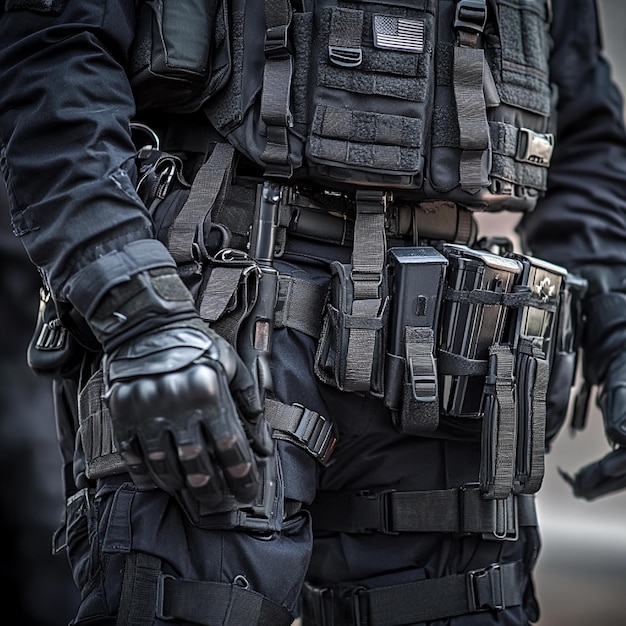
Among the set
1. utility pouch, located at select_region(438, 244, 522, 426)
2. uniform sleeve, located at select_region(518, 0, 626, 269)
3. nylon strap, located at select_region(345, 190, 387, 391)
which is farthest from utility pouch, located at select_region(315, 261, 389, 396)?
uniform sleeve, located at select_region(518, 0, 626, 269)

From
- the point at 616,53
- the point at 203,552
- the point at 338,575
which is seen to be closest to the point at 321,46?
the point at 203,552

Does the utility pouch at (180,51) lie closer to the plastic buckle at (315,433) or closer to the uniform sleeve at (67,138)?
the uniform sleeve at (67,138)

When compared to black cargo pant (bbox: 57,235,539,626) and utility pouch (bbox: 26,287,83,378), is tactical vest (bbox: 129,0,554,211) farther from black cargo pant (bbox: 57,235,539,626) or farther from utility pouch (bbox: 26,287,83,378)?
utility pouch (bbox: 26,287,83,378)

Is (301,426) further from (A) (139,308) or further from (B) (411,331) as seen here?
(A) (139,308)

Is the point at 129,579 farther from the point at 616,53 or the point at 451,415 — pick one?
the point at 616,53

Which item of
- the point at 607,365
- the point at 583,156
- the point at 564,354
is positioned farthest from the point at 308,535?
the point at 583,156

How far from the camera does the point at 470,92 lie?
1.39 meters

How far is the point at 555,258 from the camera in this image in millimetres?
1874

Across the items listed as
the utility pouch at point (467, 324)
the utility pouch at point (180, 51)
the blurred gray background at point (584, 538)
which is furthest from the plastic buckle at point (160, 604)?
the blurred gray background at point (584, 538)

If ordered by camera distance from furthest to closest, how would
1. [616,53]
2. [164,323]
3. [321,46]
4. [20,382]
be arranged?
[616,53], [20,382], [321,46], [164,323]

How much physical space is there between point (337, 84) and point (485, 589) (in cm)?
80

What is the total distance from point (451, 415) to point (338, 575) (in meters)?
0.36

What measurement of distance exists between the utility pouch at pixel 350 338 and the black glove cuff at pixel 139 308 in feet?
0.86

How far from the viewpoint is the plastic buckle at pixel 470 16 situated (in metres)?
1.39
